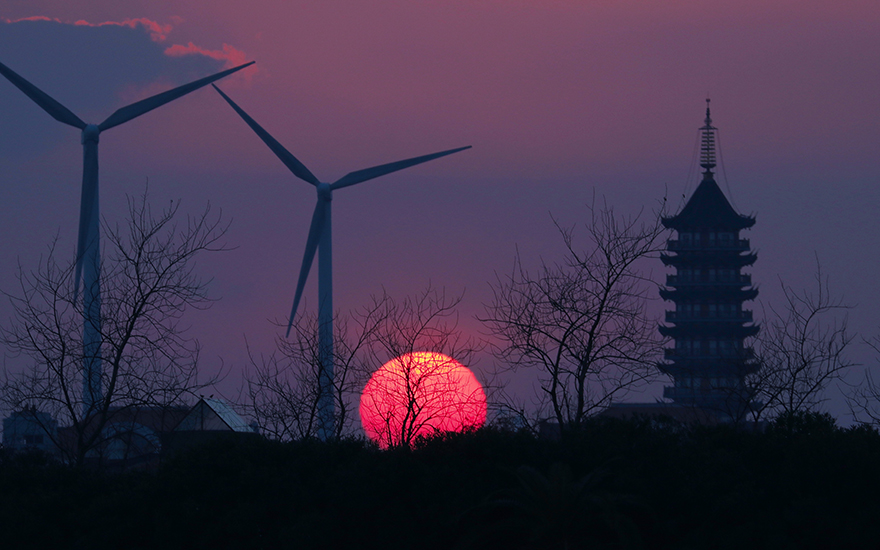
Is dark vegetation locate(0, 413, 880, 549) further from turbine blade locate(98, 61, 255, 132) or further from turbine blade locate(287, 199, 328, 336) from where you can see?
turbine blade locate(98, 61, 255, 132)

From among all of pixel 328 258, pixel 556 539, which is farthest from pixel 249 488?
pixel 328 258

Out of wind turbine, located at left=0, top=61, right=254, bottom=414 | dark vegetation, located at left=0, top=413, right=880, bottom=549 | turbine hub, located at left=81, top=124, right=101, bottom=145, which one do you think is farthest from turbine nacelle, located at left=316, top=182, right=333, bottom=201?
dark vegetation, located at left=0, top=413, right=880, bottom=549

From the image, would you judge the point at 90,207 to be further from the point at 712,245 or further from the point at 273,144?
the point at 712,245

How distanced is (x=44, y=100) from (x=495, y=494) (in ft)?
78.4

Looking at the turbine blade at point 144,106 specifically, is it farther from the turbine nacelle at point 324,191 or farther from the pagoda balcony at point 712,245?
the pagoda balcony at point 712,245

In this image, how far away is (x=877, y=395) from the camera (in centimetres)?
2242

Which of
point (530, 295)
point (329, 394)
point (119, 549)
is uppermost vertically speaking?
point (530, 295)

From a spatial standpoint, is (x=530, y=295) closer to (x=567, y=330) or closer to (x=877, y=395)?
(x=567, y=330)

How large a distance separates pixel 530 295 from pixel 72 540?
10.3m

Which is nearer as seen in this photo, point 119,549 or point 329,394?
point 119,549

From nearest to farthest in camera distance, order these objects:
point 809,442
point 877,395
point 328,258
Result: point 809,442 < point 877,395 < point 328,258

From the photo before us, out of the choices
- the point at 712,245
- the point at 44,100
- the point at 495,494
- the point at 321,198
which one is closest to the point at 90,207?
the point at 44,100

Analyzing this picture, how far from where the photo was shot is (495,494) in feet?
49.3

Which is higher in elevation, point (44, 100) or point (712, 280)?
point (712, 280)
